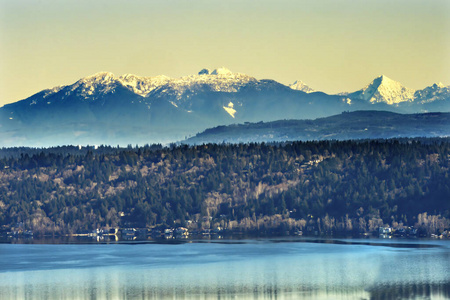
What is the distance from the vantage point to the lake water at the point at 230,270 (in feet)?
400

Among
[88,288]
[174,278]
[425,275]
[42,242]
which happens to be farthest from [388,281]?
[42,242]

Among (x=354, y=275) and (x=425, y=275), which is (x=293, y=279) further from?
(x=425, y=275)

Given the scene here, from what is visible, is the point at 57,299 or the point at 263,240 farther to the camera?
the point at 263,240

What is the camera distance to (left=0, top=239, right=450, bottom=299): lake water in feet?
400

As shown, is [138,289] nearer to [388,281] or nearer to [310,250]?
[388,281]

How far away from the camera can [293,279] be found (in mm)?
132500

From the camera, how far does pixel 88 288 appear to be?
12619 centimetres

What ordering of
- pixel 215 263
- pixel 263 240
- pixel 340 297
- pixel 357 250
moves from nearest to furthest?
pixel 340 297, pixel 215 263, pixel 357 250, pixel 263 240

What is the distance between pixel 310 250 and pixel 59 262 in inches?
1624

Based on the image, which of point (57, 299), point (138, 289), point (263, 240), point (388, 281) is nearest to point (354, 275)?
point (388, 281)

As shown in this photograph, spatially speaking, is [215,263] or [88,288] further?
[215,263]

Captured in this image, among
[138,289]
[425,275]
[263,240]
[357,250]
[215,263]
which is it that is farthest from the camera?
[263,240]

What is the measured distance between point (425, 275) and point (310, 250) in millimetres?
38776

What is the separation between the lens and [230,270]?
5625 inches
